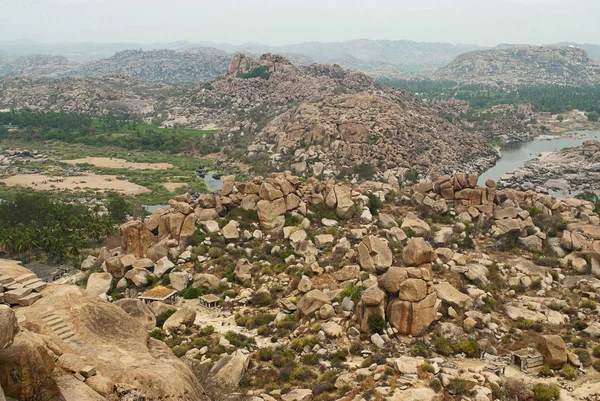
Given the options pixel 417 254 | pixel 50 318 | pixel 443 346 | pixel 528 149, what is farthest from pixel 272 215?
pixel 528 149

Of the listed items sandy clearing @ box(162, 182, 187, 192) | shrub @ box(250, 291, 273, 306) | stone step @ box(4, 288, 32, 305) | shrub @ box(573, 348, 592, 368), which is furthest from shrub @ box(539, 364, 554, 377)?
sandy clearing @ box(162, 182, 187, 192)

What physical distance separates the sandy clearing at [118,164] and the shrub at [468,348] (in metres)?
75.8

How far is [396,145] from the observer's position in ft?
248

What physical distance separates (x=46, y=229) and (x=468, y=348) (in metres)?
38.7

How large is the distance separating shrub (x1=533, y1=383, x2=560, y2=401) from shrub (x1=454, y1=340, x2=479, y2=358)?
298 centimetres

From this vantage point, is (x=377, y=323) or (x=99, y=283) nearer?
(x=377, y=323)

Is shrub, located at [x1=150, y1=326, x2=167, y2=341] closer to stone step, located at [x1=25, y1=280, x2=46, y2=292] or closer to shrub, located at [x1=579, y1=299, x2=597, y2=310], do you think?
stone step, located at [x1=25, y1=280, x2=46, y2=292]

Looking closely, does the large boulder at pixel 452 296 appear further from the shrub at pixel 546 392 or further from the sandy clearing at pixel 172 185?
the sandy clearing at pixel 172 185

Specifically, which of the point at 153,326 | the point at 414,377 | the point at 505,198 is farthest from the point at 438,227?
the point at 153,326

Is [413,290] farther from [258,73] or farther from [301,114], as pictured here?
[258,73]

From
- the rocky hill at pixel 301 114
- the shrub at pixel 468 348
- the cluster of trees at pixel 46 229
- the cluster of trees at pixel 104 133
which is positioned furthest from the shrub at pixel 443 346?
the cluster of trees at pixel 104 133

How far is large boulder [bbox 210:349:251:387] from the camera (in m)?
17.6

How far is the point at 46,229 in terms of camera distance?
43344 mm

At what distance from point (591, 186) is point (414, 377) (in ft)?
233
